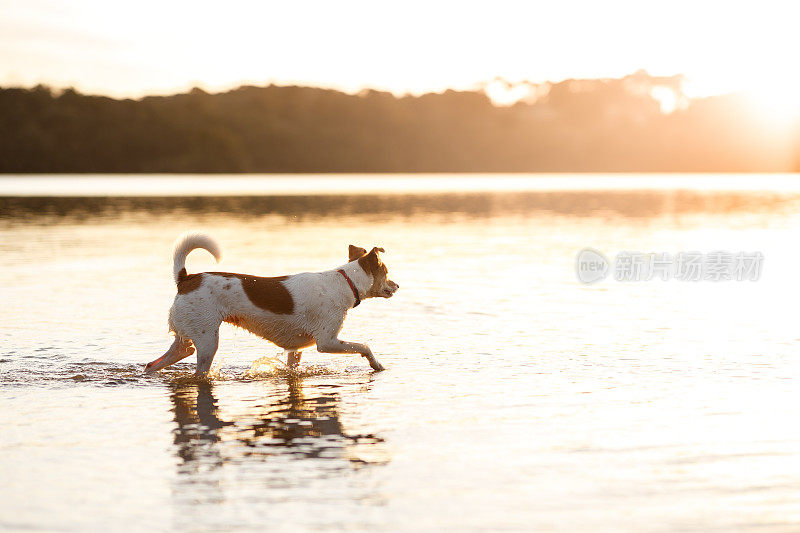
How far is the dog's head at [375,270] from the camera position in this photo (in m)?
12.0

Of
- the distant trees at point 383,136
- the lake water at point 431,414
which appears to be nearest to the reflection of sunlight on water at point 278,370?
the lake water at point 431,414

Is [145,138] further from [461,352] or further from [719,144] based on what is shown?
[461,352]

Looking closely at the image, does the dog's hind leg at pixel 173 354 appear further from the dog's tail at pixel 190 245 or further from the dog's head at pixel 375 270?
the dog's head at pixel 375 270

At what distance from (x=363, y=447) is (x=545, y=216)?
39231 mm

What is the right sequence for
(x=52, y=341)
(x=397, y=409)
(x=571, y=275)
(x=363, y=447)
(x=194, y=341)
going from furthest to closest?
(x=571, y=275)
(x=52, y=341)
(x=194, y=341)
(x=397, y=409)
(x=363, y=447)

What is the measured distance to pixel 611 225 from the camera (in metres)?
39.8

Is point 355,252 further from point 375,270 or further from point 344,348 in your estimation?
point 344,348

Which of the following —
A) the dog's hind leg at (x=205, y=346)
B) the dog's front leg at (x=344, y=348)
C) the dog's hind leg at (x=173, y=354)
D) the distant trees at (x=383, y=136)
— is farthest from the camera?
the distant trees at (x=383, y=136)

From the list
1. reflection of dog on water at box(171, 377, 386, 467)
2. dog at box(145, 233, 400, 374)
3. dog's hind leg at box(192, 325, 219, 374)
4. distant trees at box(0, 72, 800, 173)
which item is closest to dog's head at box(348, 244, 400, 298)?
dog at box(145, 233, 400, 374)

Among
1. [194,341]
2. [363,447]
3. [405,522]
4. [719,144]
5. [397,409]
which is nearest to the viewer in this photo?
[405,522]

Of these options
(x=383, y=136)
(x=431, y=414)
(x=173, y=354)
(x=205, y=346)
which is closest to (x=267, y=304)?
(x=205, y=346)

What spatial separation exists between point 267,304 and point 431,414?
2.79 m

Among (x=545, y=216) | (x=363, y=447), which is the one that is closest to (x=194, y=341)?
(x=363, y=447)

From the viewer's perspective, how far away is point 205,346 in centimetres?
1135
